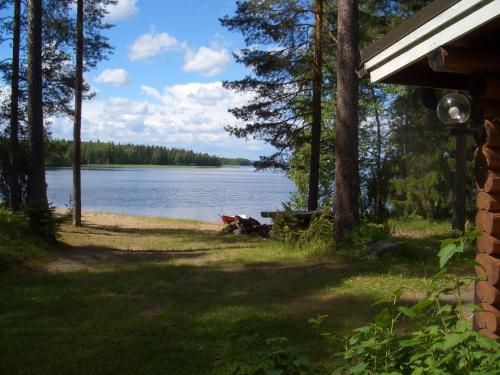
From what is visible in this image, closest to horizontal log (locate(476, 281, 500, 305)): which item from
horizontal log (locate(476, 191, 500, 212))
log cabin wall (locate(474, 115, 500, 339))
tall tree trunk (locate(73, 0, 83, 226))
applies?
log cabin wall (locate(474, 115, 500, 339))

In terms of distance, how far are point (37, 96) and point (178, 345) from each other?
318 inches

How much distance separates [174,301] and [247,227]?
8072 mm

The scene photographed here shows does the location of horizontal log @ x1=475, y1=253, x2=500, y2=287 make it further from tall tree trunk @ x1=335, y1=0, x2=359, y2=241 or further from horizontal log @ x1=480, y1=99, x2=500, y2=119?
tall tree trunk @ x1=335, y1=0, x2=359, y2=241

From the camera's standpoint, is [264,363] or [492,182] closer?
[264,363]

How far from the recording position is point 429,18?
3.22 metres

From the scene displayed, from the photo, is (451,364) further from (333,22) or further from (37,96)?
(333,22)

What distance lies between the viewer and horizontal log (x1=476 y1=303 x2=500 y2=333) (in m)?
3.20

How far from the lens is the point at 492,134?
10.9 feet

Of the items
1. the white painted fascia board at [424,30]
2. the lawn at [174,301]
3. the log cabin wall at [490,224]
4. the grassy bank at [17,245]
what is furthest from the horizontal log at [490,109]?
the grassy bank at [17,245]

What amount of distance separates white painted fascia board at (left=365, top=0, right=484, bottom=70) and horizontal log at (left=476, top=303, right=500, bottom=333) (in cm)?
185

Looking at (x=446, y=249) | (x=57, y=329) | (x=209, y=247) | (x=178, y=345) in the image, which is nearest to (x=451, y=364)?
(x=446, y=249)

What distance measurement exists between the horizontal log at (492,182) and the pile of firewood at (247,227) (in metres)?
10.4

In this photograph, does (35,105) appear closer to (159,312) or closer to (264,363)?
(159,312)

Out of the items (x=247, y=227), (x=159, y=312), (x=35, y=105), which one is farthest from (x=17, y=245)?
(x=247, y=227)
